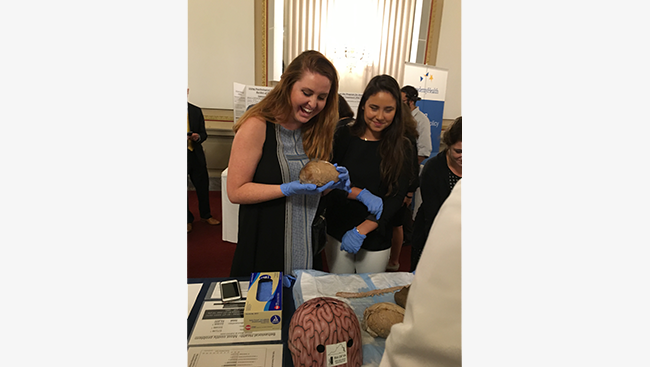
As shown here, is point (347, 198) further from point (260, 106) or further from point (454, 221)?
point (454, 221)

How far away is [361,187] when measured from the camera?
1603 millimetres

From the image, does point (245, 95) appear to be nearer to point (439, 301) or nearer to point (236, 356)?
point (236, 356)

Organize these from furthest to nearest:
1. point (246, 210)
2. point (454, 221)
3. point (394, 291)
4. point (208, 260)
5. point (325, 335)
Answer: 1. point (208, 260)
2. point (246, 210)
3. point (394, 291)
4. point (325, 335)
5. point (454, 221)

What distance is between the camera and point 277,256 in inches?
51.8

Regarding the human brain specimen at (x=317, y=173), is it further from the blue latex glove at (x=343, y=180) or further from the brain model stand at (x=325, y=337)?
the brain model stand at (x=325, y=337)

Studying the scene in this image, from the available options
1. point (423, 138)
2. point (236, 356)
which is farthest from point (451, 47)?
point (236, 356)

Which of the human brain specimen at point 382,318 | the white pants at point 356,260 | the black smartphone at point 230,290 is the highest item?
the human brain specimen at point 382,318

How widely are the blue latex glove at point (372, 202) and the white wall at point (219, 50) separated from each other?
13.0 ft

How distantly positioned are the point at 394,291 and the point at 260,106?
0.91m

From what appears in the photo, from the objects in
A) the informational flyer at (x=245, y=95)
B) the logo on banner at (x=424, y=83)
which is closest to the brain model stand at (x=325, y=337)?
the informational flyer at (x=245, y=95)

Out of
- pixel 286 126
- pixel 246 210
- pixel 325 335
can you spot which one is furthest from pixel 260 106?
pixel 325 335

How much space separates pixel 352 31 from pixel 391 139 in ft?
13.6

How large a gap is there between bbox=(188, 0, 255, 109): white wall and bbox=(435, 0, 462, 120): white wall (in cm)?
317

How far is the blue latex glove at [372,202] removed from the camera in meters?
1.51
